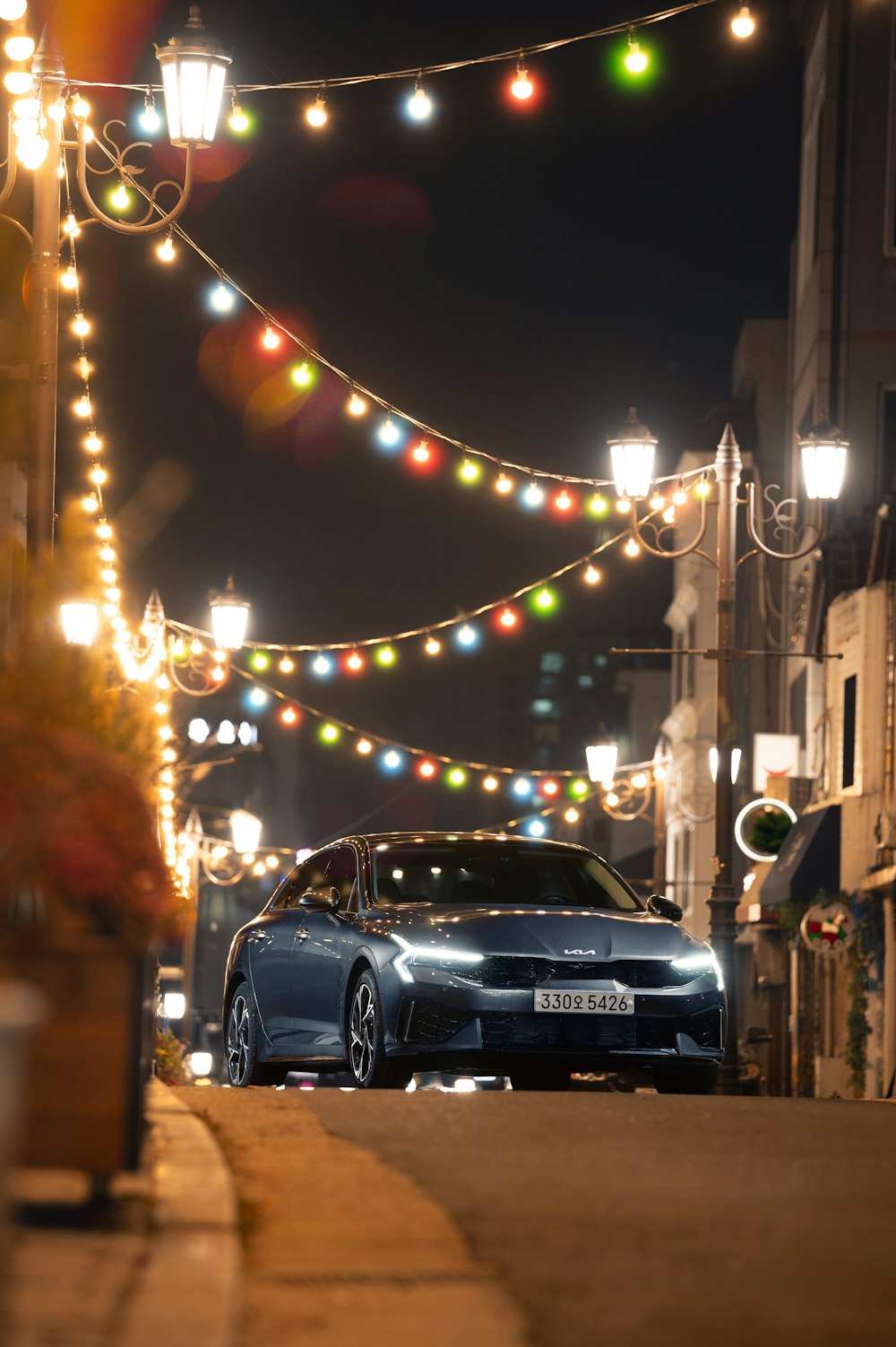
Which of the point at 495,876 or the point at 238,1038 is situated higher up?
the point at 495,876

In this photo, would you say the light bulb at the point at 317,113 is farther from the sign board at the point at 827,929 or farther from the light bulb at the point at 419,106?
the sign board at the point at 827,929

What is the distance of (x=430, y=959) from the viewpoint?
38.9 ft

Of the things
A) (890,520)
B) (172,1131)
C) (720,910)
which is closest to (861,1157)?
(172,1131)

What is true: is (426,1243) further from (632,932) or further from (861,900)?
(861,900)

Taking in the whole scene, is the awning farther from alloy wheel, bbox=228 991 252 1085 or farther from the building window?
alloy wheel, bbox=228 991 252 1085

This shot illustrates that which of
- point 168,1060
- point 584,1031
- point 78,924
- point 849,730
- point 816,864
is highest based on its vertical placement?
point 849,730

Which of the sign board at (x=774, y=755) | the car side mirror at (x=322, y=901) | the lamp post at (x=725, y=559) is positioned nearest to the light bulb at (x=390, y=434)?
the lamp post at (x=725, y=559)

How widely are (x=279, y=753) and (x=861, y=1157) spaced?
135988 mm

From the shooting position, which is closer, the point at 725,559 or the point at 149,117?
the point at 149,117

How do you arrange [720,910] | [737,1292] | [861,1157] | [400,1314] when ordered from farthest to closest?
[720,910] → [861,1157] → [737,1292] → [400,1314]

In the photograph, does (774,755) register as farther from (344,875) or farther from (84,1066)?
(84,1066)

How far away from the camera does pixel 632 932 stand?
1210 cm

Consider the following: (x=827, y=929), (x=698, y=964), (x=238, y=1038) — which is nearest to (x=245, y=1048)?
(x=238, y=1038)

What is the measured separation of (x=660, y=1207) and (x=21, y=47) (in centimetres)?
1088
